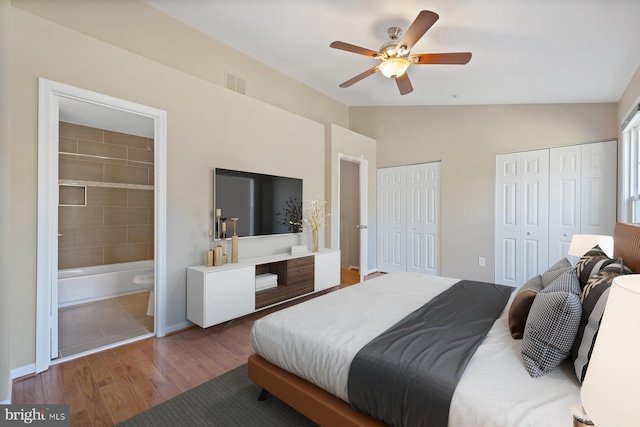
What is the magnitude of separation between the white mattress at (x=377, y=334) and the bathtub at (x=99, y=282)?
202 centimetres

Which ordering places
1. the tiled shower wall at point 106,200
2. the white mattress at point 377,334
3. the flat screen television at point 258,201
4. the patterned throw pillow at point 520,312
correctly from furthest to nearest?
the flat screen television at point 258,201 < the tiled shower wall at point 106,200 < the patterned throw pillow at point 520,312 < the white mattress at point 377,334

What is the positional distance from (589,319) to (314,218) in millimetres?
3328

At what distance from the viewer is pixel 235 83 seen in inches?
146

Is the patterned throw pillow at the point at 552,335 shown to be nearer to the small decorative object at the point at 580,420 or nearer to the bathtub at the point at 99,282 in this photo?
the small decorative object at the point at 580,420

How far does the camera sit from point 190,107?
9.92ft

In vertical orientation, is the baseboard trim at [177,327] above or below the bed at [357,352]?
below

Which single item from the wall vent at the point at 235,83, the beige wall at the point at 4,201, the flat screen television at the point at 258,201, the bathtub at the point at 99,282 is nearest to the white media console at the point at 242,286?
the flat screen television at the point at 258,201

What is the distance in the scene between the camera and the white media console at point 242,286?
109 inches

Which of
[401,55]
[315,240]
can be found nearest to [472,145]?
[401,55]

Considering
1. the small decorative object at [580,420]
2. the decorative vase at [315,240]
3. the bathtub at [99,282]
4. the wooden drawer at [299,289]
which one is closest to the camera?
the small decorative object at [580,420]

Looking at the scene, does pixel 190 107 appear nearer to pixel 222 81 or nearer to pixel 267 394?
pixel 222 81

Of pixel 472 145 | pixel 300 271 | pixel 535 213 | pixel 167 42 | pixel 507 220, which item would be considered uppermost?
pixel 167 42

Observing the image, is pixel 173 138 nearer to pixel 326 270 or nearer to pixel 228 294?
pixel 228 294

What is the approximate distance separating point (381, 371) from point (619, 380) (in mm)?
912
